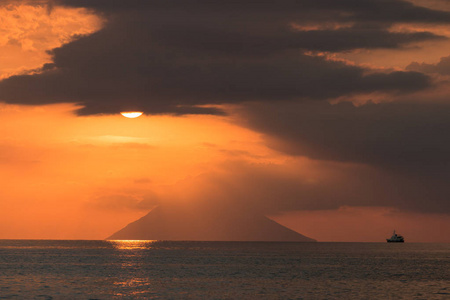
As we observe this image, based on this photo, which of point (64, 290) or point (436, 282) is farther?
point (436, 282)

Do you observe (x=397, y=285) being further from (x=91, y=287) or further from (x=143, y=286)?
(x=91, y=287)

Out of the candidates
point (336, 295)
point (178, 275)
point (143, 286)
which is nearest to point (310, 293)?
point (336, 295)

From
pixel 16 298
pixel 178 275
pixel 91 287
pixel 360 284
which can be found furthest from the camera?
pixel 178 275

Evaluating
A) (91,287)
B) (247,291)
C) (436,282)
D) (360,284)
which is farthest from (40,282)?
(436,282)

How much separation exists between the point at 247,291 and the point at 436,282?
38181 mm

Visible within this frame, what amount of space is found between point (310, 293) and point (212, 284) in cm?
1994

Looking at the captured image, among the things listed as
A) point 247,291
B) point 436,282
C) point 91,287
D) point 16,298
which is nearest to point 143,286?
point 91,287

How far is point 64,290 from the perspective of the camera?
314 feet

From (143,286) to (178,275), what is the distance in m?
26.4

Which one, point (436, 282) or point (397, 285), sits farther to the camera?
point (436, 282)

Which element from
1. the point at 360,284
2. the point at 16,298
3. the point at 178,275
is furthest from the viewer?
the point at 178,275

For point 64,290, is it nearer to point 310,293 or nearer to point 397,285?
point 310,293

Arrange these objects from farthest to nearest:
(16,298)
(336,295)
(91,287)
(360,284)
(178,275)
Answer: (178,275), (360,284), (91,287), (336,295), (16,298)

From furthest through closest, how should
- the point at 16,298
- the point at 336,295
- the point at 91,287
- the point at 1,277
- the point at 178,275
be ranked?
the point at 178,275 → the point at 1,277 → the point at 91,287 → the point at 336,295 → the point at 16,298
